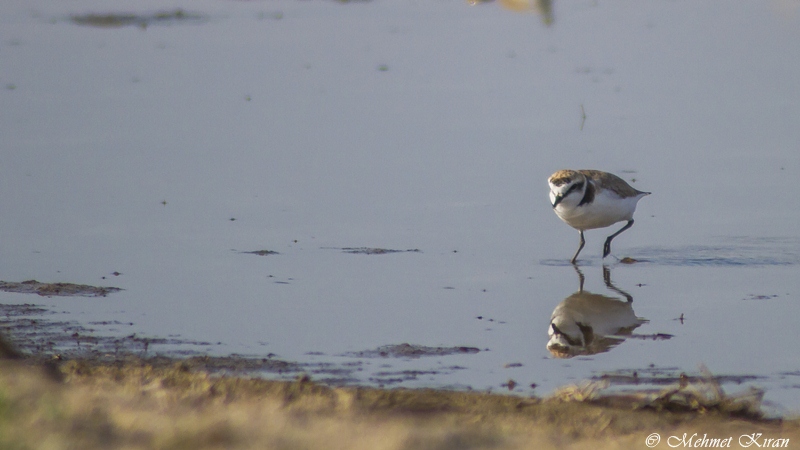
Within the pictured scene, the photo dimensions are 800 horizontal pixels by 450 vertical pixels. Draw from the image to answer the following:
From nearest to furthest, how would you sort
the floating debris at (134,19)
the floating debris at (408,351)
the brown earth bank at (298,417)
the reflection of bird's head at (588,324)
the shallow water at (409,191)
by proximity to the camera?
the brown earth bank at (298,417) < the floating debris at (408,351) < the reflection of bird's head at (588,324) < the shallow water at (409,191) < the floating debris at (134,19)

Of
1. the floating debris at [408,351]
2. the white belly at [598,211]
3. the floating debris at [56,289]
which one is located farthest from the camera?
the white belly at [598,211]

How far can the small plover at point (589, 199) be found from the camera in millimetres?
11539

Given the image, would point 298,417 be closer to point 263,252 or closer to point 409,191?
point 263,252

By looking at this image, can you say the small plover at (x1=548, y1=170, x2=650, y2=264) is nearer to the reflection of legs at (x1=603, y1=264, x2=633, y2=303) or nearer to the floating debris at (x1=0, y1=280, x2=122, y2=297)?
the reflection of legs at (x1=603, y1=264, x2=633, y2=303)

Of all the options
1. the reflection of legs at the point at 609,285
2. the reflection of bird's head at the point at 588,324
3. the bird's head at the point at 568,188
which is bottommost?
the reflection of bird's head at the point at 588,324

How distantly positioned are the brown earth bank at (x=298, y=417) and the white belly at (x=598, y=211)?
13.2 ft

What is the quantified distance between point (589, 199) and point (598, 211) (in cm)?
16

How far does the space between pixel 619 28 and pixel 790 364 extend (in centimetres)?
1918

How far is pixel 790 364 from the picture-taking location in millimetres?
8844

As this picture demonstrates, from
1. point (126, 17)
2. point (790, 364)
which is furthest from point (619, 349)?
point (126, 17)

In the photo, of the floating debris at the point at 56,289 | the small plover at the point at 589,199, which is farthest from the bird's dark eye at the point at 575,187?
the floating debris at the point at 56,289

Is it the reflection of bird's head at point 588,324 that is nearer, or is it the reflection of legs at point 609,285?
the reflection of bird's head at point 588,324

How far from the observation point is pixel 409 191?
14.0m

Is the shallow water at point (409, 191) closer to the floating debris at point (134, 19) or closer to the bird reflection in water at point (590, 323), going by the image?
the bird reflection in water at point (590, 323)
